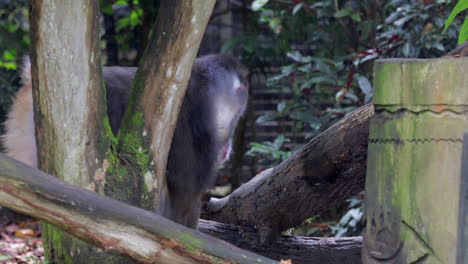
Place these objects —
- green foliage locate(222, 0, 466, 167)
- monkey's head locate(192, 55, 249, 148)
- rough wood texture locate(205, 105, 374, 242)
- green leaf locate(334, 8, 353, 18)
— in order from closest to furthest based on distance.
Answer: rough wood texture locate(205, 105, 374, 242) < monkey's head locate(192, 55, 249, 148) < green foliage locate(222, 0, 466, 167) < green leaf locate(334, 8, 353, 18)

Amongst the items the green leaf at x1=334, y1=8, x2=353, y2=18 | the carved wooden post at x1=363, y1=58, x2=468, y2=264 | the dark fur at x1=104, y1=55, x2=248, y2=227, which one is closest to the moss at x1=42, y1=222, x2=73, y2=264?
the dark fur at x1=104, y1=55, x2=248, y2=227

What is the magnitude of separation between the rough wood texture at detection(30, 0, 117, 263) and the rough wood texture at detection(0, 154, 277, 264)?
42 centimetres

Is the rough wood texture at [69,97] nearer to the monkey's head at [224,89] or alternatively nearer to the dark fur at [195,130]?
the dark fur at [195,130]

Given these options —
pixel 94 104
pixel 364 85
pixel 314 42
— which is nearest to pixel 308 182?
pixel 94 104

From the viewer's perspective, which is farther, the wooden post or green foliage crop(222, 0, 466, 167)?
green foliage crop(222, 0, 466, 167)

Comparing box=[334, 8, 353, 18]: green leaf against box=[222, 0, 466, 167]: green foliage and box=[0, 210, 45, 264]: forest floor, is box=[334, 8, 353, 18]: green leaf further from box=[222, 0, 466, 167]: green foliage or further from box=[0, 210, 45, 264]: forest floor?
box=[0, 210, 45, 264]: forest floor

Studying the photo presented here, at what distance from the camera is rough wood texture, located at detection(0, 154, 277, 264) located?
1.52 m

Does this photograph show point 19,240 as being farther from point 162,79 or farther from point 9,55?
point 162,79

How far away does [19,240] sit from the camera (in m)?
4.75

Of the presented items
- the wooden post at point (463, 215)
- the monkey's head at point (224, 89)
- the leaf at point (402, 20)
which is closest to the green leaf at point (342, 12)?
the leaf at point (402, 20)

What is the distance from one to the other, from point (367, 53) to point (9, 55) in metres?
3.34

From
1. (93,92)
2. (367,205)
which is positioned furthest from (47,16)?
(367,205)

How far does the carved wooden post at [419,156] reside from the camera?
1.53 metres

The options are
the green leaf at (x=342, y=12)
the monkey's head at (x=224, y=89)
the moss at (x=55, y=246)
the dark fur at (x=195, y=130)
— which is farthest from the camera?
the green leaf at (x=342, y=12)
